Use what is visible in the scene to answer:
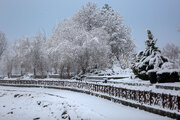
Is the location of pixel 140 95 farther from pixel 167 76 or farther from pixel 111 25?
pixel 111 25

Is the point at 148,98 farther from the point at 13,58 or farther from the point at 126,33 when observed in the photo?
the point at 13,58

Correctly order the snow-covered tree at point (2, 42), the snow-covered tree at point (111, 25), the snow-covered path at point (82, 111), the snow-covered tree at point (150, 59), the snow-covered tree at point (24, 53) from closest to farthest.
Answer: the snow-covered path at point (82, 111) < the snow-covered tree at point (150, 59) < the snow-covered tree at point (111, 25) < the snow-covered tree at point (24, 53) < the snow-covered tree at point (2, 42)

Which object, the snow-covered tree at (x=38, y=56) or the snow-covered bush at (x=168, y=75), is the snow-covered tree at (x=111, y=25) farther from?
the snow-covered bush at (x=168, y=75)

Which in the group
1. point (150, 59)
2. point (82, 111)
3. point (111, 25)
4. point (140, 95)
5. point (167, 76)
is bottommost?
point (82, 111)

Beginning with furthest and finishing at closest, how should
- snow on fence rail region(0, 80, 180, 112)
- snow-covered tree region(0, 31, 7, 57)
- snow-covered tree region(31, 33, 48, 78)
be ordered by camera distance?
1. snow-covered tree region(0, 31, 7, 57)
2. snow-covered tree region(31, 33, 48, 78)
3. snow on fence rail region(0, 80, 180, 112)

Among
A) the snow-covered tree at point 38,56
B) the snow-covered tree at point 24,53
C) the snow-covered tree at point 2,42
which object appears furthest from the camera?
the snow-covered tree at point 2,42

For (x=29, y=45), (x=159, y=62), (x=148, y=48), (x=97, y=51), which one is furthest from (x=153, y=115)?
(x=29, y=45)

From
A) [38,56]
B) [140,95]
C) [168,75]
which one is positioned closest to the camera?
[140,95]

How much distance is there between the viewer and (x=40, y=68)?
4375 centimetres

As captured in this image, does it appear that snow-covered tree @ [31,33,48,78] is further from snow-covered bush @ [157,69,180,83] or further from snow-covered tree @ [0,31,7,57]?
snow-covered bush @ [157,69,180,83]

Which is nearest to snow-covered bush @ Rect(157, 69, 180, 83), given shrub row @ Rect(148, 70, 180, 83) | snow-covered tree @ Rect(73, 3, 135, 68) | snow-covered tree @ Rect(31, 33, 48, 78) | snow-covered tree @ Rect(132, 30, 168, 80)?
shrub row @ Rect(148, 70, 180, 83)

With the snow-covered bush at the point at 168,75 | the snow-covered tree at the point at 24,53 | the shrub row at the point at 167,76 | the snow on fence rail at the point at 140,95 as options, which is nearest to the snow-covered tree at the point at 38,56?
the snow-covered tree at the point at 24,53

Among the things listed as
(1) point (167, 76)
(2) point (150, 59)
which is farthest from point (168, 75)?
(2) point (150, 59)

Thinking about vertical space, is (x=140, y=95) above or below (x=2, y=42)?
below
